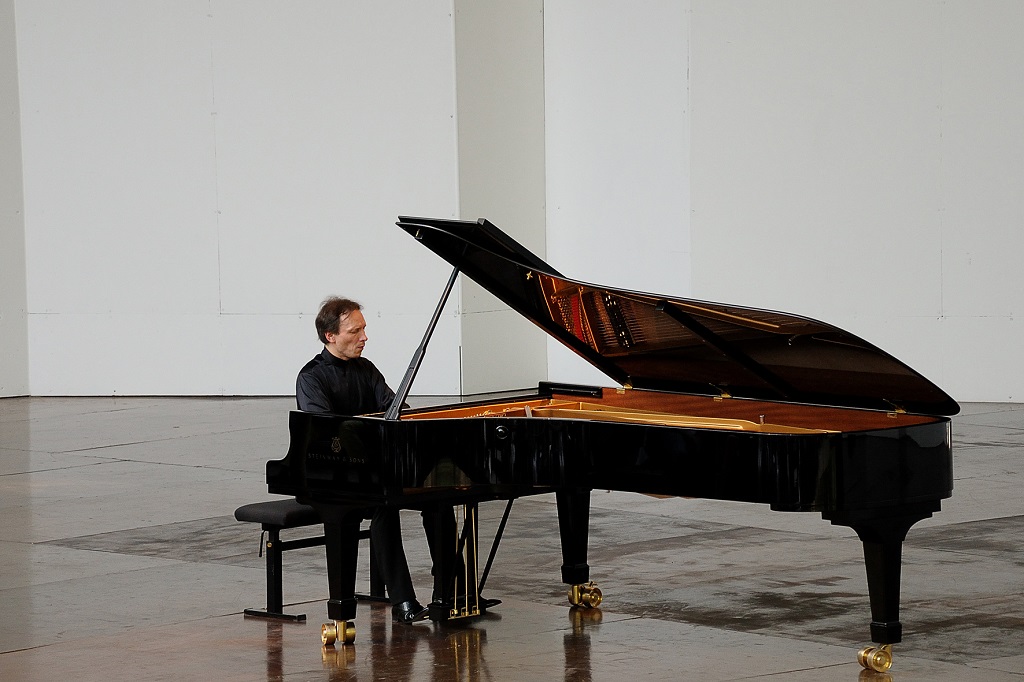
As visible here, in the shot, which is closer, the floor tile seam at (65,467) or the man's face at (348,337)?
the man's face at (348,337)

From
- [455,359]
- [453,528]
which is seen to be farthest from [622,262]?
[453,528]

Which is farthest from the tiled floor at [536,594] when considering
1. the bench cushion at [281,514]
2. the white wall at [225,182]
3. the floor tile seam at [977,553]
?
the white wall at [225,182]

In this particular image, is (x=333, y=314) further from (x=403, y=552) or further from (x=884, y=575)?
(x=884, y=575)

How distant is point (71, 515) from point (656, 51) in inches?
267

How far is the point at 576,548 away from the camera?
565cm

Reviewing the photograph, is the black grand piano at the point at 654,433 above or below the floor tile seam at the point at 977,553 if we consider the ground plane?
above

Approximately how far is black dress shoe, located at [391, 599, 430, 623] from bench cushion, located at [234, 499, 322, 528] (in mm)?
422

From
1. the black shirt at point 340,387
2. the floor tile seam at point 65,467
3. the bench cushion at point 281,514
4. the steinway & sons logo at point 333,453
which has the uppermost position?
the black shirt at point 340,387

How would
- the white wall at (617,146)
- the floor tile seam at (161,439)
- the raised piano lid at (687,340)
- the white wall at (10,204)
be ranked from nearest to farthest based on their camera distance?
the raised piano lid at (687,340) → the floor tile seam at (161,439) → the white wall at (617,146) → the white wall at (10,204)

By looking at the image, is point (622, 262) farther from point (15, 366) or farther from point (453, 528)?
point (453, 528)

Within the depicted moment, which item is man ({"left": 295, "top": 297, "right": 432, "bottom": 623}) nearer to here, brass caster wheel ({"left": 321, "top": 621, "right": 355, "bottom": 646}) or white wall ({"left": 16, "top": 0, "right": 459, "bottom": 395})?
brass caster wheel ({"left": 321, "top": 621, "right": 355, "bottom": 646})

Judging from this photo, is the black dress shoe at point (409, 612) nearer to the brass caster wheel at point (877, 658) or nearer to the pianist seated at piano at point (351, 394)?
the pianist seated at piano at point (351, 394)

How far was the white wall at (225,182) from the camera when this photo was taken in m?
12.8

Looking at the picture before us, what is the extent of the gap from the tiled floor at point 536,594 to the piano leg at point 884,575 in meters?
0.11
